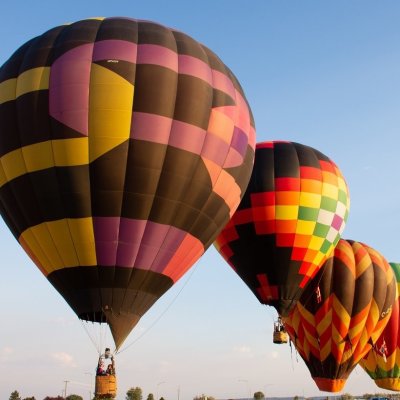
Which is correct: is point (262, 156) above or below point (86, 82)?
above

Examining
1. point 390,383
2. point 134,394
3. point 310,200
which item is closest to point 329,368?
point 390,383

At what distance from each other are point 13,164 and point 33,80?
1.87m

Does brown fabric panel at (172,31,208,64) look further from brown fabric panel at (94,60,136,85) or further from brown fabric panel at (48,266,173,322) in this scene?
brown fabric panel at (48,266,173,322)

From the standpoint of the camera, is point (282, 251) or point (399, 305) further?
point (399, 305)

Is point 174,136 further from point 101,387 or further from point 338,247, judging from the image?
point 338,247

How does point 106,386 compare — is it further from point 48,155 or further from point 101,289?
point 48,155

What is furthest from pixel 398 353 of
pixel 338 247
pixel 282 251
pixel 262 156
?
pixel 262 156

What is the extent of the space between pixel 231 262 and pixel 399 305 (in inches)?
355

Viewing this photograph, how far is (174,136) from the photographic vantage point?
41.5 ft

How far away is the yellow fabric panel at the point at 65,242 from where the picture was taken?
12.2 m

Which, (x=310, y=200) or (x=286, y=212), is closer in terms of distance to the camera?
(x=286, y=212)

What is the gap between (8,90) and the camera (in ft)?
43.6

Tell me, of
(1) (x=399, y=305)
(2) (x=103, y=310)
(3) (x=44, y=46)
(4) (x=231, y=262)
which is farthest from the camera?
(1) (x=399, y=305)

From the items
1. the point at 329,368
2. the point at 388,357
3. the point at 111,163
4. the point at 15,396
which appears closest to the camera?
the point at 111,163
